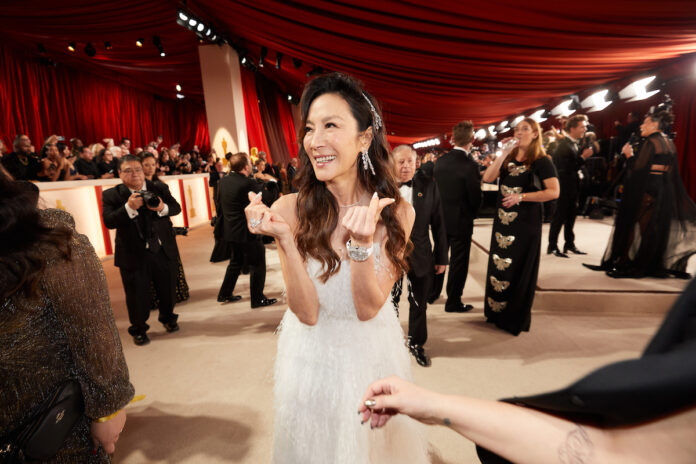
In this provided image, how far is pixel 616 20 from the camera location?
331 cm

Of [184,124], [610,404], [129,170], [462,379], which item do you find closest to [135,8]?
[129,170]

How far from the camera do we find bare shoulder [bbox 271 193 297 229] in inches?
53.0

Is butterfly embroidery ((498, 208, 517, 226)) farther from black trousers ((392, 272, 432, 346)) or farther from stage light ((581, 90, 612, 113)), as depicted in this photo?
stage light ((581, 90, 612, 113))

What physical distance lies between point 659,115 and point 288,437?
14.9 ft

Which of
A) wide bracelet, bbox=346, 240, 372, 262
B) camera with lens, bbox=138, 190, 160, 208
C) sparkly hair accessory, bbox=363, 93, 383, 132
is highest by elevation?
sparkly hair accessory, bbox=363, 93, 383, 132

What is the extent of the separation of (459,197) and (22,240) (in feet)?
10.6

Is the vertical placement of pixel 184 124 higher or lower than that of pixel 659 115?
higher

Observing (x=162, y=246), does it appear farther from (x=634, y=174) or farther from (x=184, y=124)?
(x=184, y=124)

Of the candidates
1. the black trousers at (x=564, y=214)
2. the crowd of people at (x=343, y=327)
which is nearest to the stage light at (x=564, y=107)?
the black trousers at (x=564, y=214)

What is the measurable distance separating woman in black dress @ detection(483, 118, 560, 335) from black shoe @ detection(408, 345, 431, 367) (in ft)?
3.13

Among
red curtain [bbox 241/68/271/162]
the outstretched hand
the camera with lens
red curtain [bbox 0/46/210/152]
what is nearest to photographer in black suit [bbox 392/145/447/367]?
the outstretched hand

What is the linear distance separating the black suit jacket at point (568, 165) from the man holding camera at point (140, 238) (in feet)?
16.0

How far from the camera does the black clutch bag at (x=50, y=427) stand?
28.8 inches

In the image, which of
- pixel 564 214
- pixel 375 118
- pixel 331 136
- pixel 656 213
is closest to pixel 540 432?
pixel 331 136
